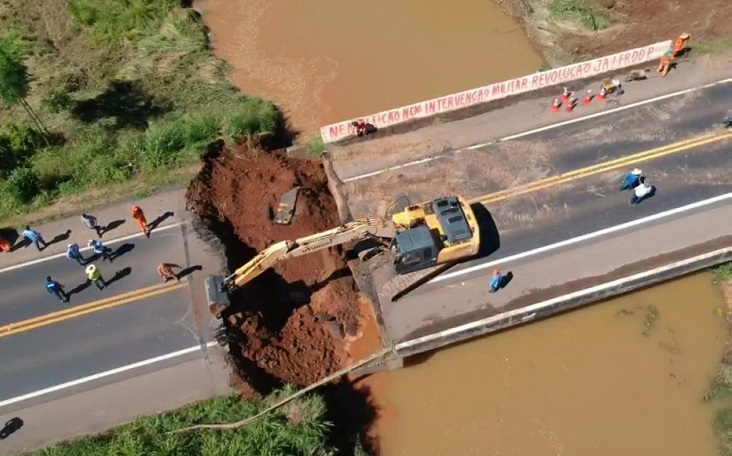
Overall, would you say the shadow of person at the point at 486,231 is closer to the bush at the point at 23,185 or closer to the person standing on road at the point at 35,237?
the person standing on road at the point at 35,237

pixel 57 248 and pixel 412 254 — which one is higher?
pixel 57 248

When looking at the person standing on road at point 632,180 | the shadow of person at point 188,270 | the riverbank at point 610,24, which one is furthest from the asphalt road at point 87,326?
the riverbank at point 610,24

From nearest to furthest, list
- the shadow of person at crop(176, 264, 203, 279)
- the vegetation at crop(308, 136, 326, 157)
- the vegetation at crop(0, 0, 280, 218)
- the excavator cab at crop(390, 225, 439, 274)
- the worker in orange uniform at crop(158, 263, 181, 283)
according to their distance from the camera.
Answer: the excavator cab at crop(390, 225, 439, 274) → the worker in orange uniform at crop(158, 263, 181, 283) → the shadow of person at crop(176, 264, 203, 279) → the vegetation at crop(0, 0, 280, 218) → the vegetation at crop(308, 136, 326, 157)

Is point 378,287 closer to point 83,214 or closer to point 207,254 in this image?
point 207,254

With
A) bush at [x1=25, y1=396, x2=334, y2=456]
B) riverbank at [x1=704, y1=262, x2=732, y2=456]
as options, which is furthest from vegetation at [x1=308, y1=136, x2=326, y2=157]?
riverbank at [x1=704, y1=262, x2=732, y2=456]

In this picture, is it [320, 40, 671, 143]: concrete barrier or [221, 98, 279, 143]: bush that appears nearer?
[320, 40, 671, 143]: concrete barrier

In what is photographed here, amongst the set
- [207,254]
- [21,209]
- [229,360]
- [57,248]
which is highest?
[21,209]

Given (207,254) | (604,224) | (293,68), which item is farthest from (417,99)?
(207,254)

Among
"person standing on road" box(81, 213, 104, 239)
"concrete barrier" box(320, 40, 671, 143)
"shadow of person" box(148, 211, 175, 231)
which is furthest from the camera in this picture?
"concrete barrier" box(320, 40, 671, 143)

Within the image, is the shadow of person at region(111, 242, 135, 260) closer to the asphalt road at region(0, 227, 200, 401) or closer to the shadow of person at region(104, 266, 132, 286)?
the asphalt road at region(0, 227, 200, 401)
